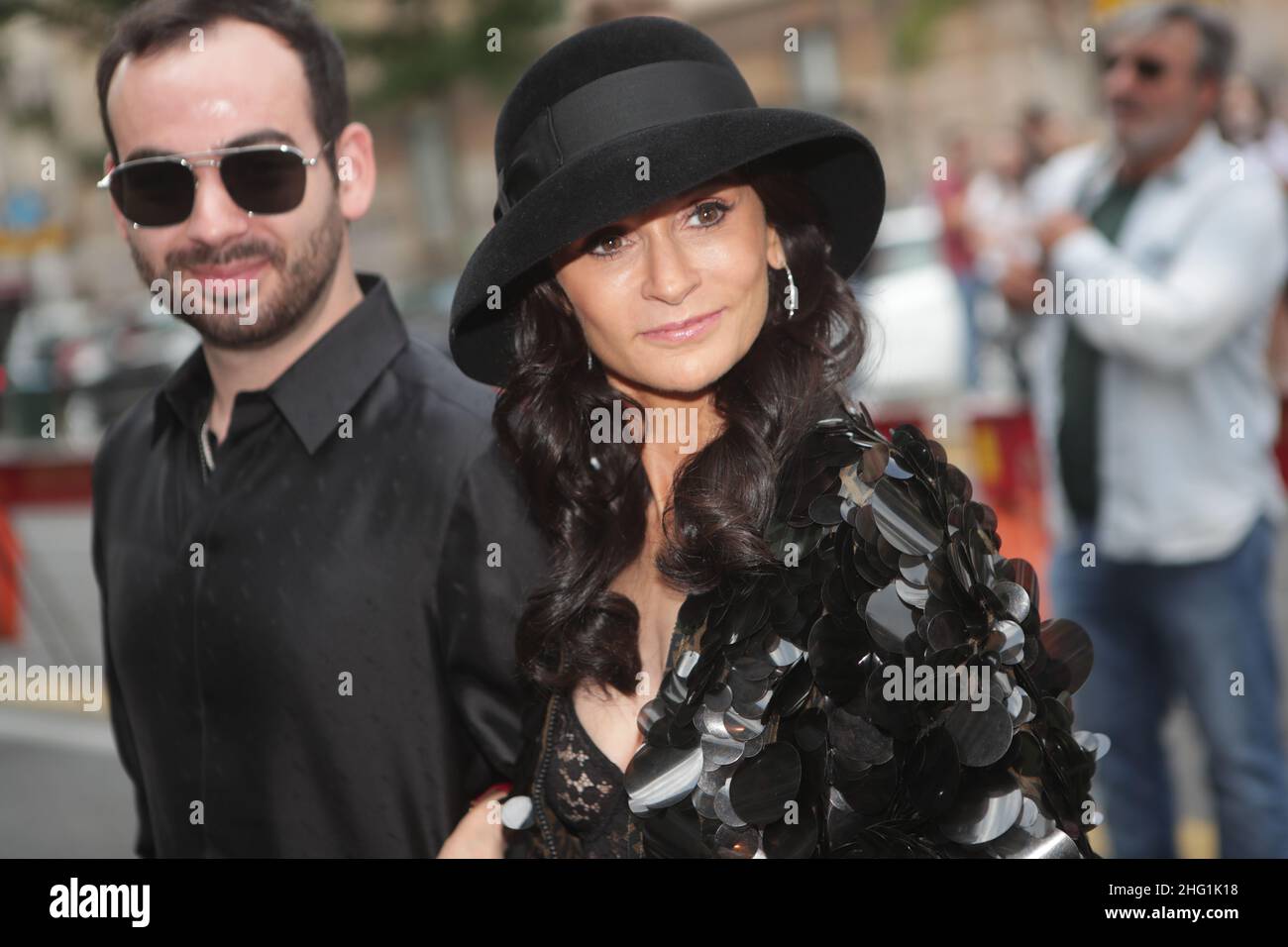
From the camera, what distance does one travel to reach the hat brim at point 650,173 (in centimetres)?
177

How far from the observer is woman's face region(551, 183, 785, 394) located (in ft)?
6.14

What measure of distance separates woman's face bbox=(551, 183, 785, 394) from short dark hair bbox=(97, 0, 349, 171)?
2.01ft

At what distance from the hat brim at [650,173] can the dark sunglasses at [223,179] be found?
1.26 feet

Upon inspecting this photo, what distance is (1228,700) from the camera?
10.8 feet

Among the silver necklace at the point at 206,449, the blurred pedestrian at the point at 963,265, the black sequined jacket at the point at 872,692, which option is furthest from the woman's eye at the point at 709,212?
the blurred pedestrian at the point at 963,265

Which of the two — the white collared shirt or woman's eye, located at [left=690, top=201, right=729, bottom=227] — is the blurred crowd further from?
woman's eye, located at [left=690, top=201, right=729, bottom=227]

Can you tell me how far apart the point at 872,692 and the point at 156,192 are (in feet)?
4.47

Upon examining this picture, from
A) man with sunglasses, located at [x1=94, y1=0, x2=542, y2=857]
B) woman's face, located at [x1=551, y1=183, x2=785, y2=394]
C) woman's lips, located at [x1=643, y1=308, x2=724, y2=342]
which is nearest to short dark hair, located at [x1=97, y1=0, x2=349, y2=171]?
man with sunglasses, located at [x1=94, y1=0, x2=542, y2=857]

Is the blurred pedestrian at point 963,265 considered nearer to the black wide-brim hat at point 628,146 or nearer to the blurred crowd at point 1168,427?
the blurred crowd at point 1168,427

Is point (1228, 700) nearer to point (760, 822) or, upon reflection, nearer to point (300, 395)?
point (760, 822)

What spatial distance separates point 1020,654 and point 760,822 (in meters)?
0.37

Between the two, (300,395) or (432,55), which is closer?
(300,395)
